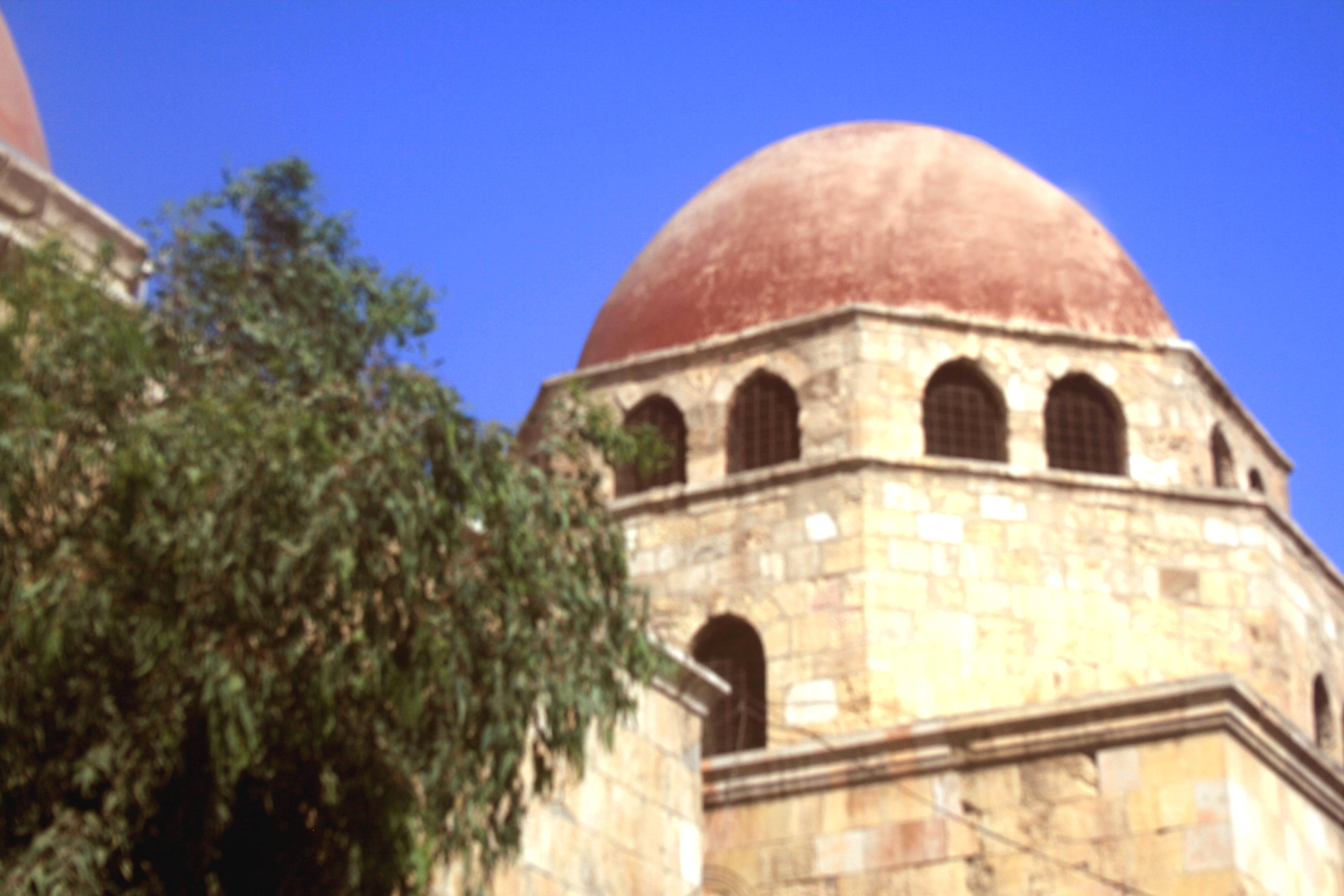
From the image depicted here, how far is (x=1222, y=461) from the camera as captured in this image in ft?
39.3

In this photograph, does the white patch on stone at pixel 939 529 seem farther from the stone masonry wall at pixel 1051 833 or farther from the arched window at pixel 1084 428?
the stone masonry wall at pixel 1051 833

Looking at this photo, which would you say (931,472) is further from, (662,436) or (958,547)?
(662,436)

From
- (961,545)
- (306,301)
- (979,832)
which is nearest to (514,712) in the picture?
(306,301)

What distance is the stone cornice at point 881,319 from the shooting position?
11445mm

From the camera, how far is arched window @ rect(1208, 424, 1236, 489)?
11.9 metres

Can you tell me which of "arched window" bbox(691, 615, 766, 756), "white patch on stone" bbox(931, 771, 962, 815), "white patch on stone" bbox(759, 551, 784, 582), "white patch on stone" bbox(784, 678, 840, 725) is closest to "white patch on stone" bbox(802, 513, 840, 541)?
"white patch on stone" bbox(759, 551, 784, 582)

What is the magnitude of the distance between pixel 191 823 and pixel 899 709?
5.54 meters

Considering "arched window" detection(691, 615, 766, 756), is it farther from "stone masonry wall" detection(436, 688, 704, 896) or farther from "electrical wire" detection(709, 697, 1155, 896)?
"stone masonry wall" detection(436, 688, 704, 896)

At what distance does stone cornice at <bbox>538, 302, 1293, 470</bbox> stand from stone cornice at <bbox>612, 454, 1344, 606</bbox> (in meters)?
0.79

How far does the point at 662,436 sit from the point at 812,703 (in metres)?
2.01

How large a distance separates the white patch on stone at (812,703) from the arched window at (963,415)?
1.60 meters

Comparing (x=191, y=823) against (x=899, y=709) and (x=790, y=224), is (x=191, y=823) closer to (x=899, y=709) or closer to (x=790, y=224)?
(x=899, y=709)

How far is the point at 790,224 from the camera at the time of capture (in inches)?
482

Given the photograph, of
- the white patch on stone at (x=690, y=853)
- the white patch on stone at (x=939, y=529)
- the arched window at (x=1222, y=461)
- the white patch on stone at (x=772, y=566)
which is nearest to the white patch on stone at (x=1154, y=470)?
the arched window at (x=1222, y=461)
